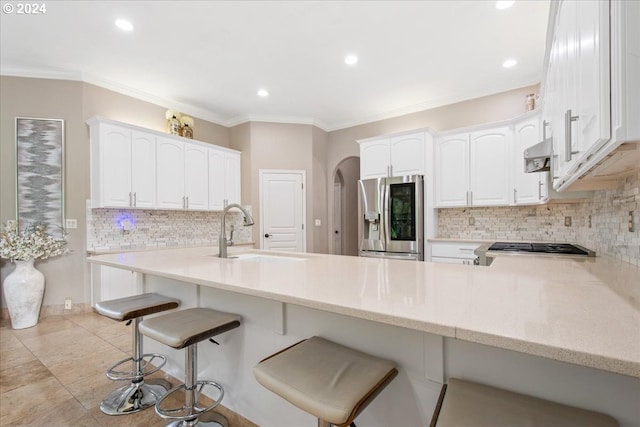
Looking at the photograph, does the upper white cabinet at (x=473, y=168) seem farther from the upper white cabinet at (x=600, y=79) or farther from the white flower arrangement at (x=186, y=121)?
the white flower arrangement at (x=186, y=121)

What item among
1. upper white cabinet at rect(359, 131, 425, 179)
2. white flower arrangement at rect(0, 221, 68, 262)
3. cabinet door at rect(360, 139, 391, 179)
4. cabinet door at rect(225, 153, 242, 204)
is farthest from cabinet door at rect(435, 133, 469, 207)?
white flower arrangement at rect(0, 221, 68, 262)

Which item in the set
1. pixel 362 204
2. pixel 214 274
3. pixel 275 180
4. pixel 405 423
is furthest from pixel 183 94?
pixel 405 423

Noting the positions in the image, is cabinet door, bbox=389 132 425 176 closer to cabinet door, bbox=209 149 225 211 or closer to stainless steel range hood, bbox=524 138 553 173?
stainless steel range hood, bbox=524 138 553 173

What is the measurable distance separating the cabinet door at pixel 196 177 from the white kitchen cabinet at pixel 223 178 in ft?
0.28

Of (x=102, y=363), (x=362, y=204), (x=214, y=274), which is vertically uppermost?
(x=362, y=204)

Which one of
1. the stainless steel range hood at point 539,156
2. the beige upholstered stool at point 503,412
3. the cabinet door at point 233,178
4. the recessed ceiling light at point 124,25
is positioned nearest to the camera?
the beige upholstered stool at point 503,412

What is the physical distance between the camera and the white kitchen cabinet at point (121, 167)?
3473 mm

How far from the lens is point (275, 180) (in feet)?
16.5

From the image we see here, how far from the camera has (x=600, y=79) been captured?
780 millimetres

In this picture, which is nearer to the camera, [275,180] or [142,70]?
[142,70]

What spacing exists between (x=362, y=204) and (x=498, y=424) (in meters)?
3.58

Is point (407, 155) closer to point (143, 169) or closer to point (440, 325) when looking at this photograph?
point (143, 169)

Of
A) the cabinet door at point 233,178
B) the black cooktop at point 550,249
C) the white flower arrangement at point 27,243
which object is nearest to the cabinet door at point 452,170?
the black cooktop at point 550,249

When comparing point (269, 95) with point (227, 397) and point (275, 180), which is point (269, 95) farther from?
point (227, 397)
